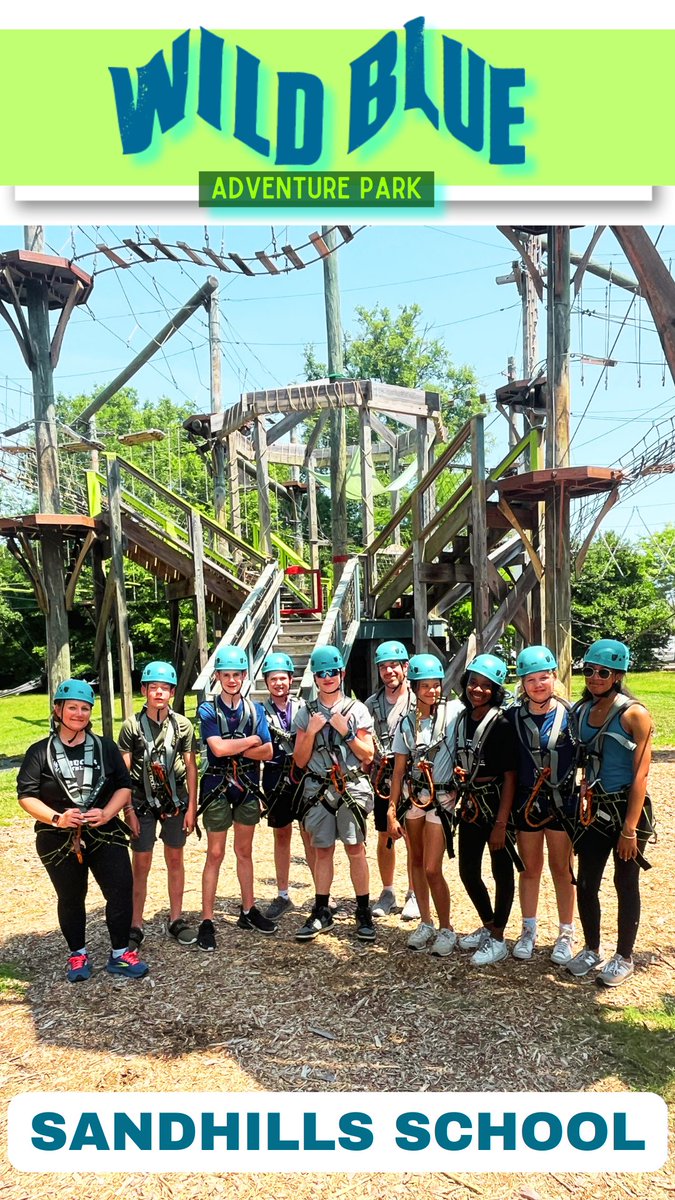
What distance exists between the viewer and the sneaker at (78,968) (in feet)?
16.5

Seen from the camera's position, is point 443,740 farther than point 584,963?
Yes

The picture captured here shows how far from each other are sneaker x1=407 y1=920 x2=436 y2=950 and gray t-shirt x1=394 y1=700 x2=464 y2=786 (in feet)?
3.48

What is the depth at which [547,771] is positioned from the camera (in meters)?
4.64

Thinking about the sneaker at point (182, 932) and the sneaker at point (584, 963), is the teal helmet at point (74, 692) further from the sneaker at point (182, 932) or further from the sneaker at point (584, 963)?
the sneaker at point (584, 963)

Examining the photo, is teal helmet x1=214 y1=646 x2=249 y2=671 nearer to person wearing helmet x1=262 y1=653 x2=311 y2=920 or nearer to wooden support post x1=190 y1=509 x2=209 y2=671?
person wearing helmet x1=262 y1=653 x2=311 y2=920

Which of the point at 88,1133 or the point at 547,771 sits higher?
the point at 547,771

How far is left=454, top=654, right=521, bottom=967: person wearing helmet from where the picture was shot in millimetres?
4730

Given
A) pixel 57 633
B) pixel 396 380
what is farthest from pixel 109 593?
pixel 396 380

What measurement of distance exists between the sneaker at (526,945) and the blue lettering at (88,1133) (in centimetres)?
260

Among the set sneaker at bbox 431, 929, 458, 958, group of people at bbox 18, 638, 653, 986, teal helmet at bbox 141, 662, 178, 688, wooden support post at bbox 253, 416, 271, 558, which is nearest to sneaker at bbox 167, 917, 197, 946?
group of people at bbox 18, 638, 653, 986

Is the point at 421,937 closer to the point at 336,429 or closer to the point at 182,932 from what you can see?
the point at 182,932

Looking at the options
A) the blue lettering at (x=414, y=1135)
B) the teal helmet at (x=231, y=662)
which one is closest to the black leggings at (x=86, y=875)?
the teal helmet at (x=231, y=662)

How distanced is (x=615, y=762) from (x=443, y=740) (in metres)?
0.98

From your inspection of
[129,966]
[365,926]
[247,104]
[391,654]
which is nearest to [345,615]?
[391,654]
